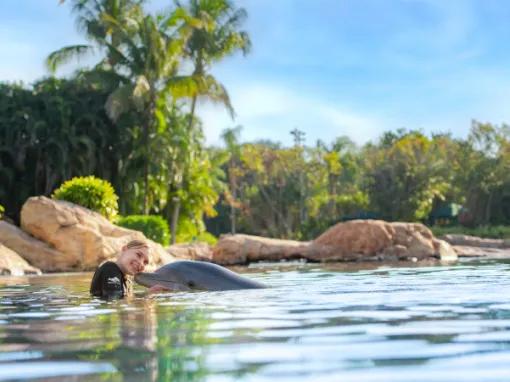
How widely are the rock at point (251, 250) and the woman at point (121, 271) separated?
1313 cm

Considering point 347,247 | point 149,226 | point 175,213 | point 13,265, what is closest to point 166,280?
point 13,265

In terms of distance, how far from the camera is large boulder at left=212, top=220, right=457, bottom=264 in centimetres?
2209

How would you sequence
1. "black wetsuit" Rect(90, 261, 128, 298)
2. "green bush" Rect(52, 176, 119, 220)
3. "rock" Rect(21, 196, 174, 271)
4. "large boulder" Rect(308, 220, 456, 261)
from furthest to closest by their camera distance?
"large boulder" Rect(308, 220, 456, 261) → "green bush" Rect(52, 176, 119, 220) → "rock" Rect(21, 196, 174, 271) → "black wetsuit" Rect(90, 261, 128, 298)

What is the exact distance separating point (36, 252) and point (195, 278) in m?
10.0

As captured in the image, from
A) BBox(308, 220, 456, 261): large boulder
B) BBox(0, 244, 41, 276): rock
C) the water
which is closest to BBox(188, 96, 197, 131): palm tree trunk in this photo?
BBox(308, 220, 456, 261): large boulder

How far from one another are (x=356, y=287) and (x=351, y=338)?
195 inches

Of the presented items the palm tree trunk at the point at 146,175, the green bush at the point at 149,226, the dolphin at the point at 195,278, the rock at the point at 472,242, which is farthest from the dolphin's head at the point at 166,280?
the palm tree trunk at the point at 146,175

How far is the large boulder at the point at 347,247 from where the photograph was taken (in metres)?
22.1

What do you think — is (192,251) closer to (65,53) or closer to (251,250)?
(251,250)

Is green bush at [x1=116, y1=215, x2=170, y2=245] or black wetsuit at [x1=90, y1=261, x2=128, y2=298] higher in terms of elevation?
green bush at [x1=116, y1=215, x2=170, y2=245]

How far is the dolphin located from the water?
89cm

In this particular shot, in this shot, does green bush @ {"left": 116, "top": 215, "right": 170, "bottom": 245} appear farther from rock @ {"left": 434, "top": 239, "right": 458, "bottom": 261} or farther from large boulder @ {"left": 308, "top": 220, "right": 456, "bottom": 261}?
rock @ {"left": 434, "top": 239, "right": 458, "bottom": 261}

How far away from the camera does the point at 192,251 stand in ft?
73.2

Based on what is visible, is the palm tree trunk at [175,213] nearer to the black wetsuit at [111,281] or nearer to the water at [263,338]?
the black wetsuit at [111,281]
